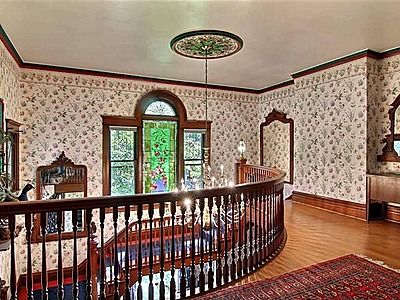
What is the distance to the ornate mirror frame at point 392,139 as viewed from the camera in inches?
193

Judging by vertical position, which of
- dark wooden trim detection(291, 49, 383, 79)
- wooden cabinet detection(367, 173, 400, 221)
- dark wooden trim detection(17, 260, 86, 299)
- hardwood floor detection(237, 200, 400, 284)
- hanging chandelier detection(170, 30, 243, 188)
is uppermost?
dark wooden trim detection(291, 49, 383, 79)

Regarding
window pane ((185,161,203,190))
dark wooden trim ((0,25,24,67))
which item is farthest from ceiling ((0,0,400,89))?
window pane ((185,161,203,190))

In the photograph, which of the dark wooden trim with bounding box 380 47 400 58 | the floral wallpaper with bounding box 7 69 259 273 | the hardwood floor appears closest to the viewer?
the hardwood floor

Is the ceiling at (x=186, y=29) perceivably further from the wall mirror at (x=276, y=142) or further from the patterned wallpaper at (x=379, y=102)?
the wall mirror at (x=276, y=142)

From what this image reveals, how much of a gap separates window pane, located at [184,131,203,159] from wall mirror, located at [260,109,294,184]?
1851 mm

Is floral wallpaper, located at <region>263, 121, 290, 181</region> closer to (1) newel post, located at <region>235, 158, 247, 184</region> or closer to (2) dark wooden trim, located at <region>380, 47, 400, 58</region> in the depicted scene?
(1) newel post, located at <region>235, 158, 247, 184</region>

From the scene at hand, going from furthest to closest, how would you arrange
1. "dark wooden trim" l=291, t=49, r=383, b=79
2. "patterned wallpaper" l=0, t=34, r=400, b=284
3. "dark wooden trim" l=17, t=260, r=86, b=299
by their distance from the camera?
"dark wooden trim" l=17, t=260, r=86, b=299 < "patterned wallpaper" l=0, t=34, r=400, b=284 < "dark wooden trim" l=291, t=49, r=383, b=79

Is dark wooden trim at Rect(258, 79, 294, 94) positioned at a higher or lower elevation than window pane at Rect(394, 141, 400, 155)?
higher

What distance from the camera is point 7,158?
15.4 feet

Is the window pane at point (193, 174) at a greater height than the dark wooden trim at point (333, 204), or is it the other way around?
the window pane at point (193, 174)

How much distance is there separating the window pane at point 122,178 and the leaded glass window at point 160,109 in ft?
4.26

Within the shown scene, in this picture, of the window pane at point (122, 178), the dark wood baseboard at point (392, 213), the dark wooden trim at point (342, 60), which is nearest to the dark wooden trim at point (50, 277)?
the window pane at point (122, 178)

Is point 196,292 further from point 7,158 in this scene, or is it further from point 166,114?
point 166,114

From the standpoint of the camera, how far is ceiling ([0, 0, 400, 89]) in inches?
131
